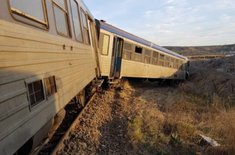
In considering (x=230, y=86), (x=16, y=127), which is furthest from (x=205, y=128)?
(x=230, y=86)

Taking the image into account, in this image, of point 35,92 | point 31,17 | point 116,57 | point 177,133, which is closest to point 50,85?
point 35,92

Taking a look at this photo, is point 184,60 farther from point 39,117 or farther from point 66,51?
point 39,117

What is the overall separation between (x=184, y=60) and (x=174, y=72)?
3.44 meters

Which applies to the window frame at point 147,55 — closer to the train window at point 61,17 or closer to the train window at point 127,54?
the train window at point 127,54

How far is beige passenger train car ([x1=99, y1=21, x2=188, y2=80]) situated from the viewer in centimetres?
1177

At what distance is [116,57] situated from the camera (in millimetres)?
12648

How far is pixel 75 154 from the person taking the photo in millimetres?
4875

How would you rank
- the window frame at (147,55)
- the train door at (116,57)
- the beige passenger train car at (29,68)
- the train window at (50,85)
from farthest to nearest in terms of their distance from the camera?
the window frame at (147,55), the train door at (116,57), the train window at (50,85), the beige passenger train car at (29,68)

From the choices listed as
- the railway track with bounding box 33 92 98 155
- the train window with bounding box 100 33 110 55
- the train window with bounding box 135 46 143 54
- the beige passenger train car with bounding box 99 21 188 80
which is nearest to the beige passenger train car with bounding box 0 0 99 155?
the railway track with bounding box 33 92 98 155

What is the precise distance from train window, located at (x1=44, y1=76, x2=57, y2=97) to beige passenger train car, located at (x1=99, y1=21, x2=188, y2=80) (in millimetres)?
7489

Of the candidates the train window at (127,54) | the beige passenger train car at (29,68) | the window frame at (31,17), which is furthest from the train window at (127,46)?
the window frame at (31,17)

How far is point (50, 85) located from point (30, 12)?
1012 mm

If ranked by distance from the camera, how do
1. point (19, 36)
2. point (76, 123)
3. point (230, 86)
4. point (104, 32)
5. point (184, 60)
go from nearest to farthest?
point (19, 36) → point (76, 123) → point (104, 32) → point (230, 86) → point (184, 60)

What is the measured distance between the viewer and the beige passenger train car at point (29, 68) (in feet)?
7.82
